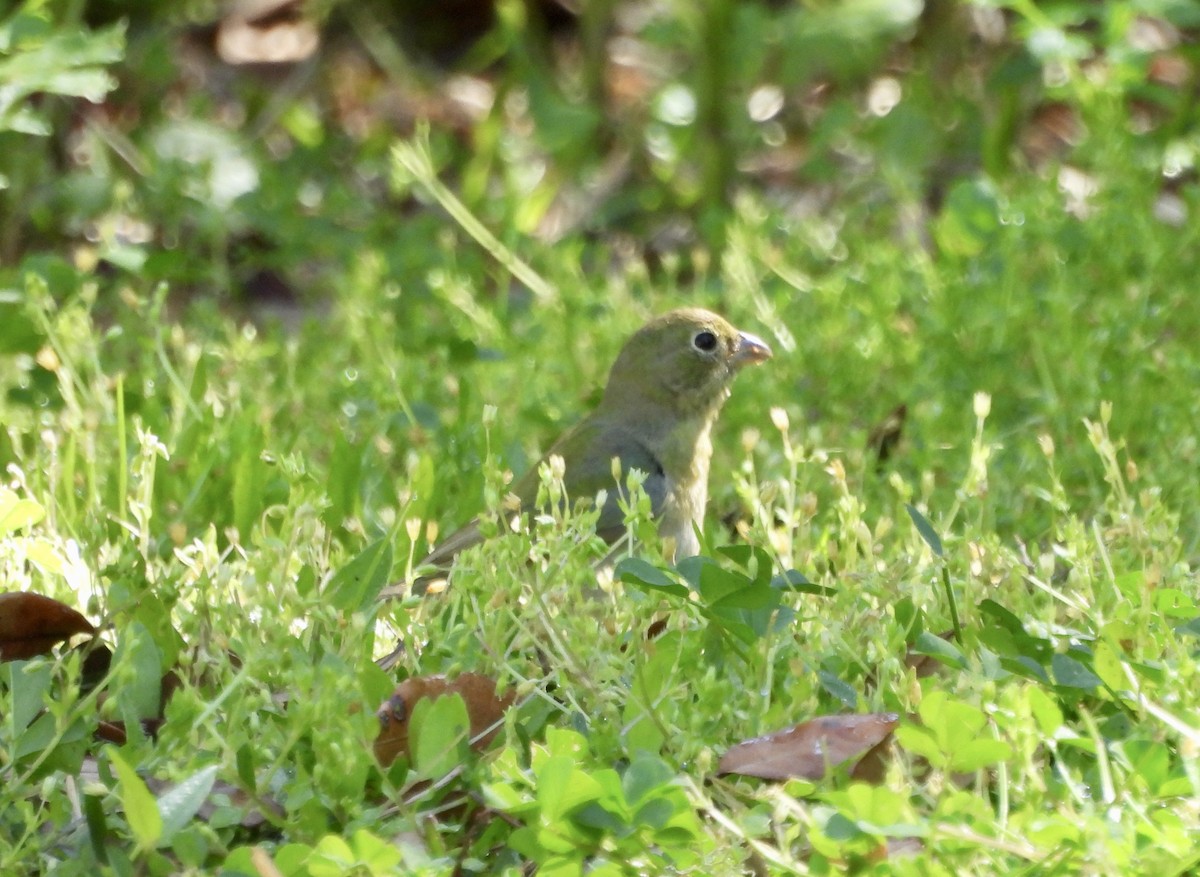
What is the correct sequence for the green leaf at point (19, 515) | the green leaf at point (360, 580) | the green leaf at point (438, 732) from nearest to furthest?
the green leaf at point (438, 732), the green leaf at point (360, 580), the green leaf at point (19, 515)

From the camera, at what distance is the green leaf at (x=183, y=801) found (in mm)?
2299

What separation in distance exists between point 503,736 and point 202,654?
48 cm

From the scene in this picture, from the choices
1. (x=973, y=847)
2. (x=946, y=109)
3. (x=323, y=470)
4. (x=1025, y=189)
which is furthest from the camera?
(x=946, y=109)

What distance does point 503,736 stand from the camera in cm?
272

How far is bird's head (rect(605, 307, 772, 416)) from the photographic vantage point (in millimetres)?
4734

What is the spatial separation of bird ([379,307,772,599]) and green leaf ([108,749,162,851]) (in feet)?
7.10

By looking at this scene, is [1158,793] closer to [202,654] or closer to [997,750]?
[997,750]

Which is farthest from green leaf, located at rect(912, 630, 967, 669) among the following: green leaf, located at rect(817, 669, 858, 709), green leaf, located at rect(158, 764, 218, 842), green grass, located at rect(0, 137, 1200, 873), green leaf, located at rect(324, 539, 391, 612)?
green leaf, located at rect(158, 764, 218, 842)

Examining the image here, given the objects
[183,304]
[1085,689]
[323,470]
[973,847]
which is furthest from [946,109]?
[973,847]

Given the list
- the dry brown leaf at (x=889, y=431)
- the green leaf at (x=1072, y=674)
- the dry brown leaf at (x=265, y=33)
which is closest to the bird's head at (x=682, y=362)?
the dry brown leaf at (x=889, y=431)

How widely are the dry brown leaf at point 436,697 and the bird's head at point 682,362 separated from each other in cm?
199

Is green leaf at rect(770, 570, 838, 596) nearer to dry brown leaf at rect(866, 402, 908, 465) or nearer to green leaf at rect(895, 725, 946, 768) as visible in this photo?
green leaf at rect(895, 725, 946, 768)

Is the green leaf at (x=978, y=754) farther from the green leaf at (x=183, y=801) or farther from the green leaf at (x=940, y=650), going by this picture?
the green leaf at (x=183, y=801)

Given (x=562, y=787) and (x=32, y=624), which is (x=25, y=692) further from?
(x=562, y=787)
